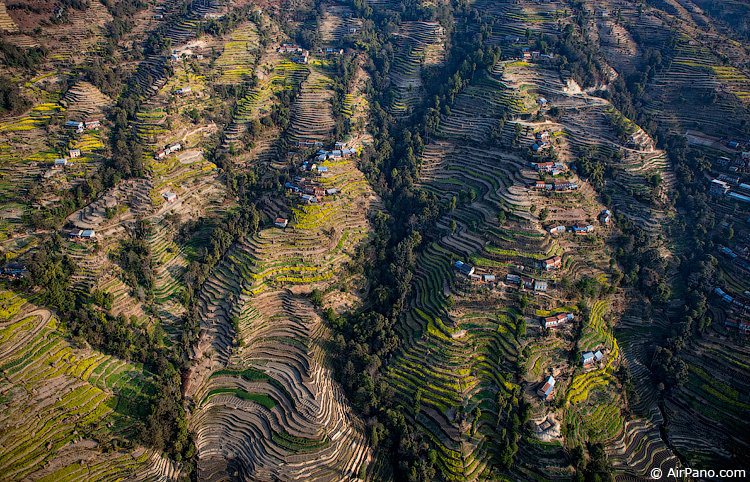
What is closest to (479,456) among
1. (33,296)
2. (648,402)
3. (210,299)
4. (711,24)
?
(648,402)

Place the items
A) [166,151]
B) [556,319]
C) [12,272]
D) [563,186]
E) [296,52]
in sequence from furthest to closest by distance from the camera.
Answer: [296,52] < [166,151] < [563,186] < [12,272] < [556,319]

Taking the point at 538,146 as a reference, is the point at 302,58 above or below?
above

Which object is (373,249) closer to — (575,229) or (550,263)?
(550,263)

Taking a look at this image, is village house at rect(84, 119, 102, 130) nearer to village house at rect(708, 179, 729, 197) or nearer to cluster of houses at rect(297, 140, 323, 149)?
cluster of houses at rect(297, 140, 323, 149)

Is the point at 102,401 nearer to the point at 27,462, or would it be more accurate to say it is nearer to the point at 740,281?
the point at 27,462

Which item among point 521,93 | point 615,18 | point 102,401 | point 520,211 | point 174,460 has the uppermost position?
point 615,18

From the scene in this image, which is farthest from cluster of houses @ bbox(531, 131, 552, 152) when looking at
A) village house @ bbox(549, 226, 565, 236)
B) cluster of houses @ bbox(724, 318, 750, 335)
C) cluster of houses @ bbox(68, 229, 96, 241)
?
cluster of houses @ bbox(68, 229, 96, 241)

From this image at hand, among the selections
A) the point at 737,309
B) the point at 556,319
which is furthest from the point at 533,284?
the point at 737,309

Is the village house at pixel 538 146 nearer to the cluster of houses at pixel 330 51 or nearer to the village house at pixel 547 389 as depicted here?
the village house at pixel 547 389
